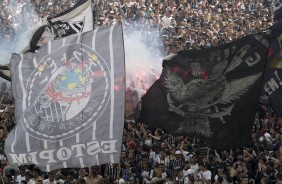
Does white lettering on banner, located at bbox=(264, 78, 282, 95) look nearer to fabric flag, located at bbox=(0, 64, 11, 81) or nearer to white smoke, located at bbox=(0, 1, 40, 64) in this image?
fabric flag, located at bbox=(0, 64, 11, 81)

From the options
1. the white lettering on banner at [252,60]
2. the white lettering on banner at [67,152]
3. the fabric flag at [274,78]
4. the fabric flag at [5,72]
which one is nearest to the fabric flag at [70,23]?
the fabric flag at [5,72]

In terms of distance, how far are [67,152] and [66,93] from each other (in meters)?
0.83

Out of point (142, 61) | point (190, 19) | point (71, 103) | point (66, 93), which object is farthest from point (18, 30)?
point (71, 103)

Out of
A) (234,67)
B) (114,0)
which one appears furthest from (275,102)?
(114,0)

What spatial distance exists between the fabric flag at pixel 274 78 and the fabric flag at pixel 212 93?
2186 mm

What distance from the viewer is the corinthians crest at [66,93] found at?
28.6 feet

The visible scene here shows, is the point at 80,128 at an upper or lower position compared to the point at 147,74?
upper

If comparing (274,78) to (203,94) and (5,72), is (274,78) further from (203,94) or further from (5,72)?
(5,72)

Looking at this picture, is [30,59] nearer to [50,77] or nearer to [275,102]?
[50,77]

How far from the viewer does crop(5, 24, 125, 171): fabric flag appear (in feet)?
28.3

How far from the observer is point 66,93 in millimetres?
8938

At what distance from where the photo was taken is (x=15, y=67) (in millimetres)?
9164

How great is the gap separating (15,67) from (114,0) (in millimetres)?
18933

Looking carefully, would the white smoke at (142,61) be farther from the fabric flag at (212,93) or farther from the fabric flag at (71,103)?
the fabric flag at (71,103)
